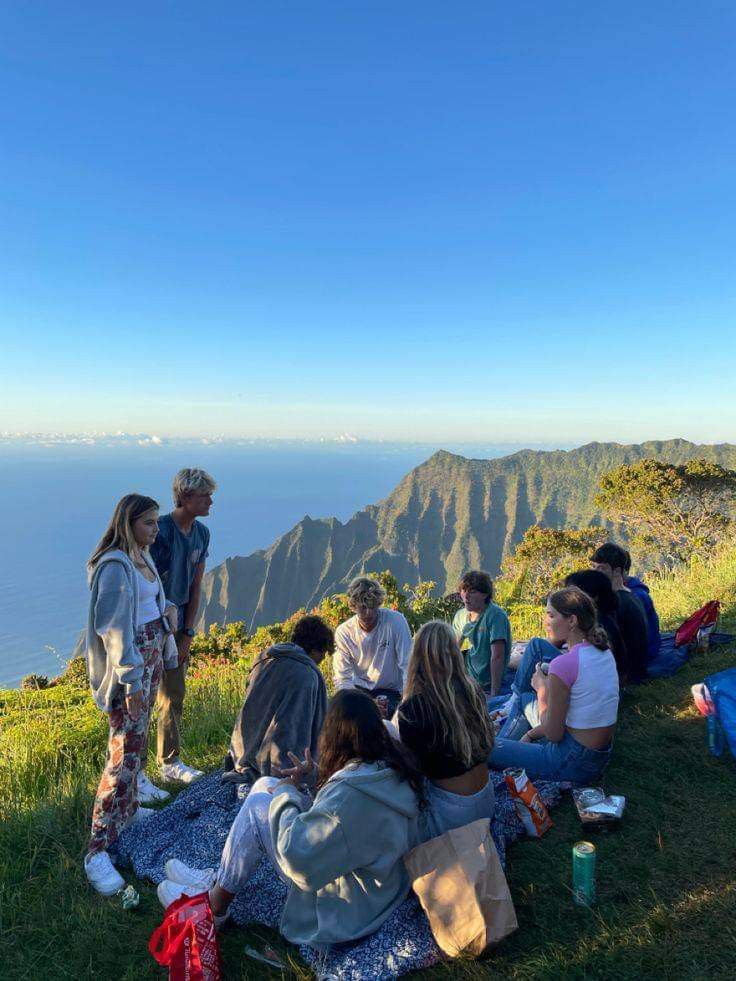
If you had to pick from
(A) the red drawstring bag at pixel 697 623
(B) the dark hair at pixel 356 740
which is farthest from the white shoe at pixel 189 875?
(A) the red drawstring bag at pixel 697 623

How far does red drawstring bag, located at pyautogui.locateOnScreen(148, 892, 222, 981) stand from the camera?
2.30 meters

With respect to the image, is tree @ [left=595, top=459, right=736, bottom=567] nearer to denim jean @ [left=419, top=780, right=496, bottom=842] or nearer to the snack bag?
the snack bag

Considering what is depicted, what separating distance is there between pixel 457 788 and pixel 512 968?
682mm

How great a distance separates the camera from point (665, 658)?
545 centimetres

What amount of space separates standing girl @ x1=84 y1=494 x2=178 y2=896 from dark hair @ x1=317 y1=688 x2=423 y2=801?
4.87ft

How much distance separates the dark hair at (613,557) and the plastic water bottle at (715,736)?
5.41ft

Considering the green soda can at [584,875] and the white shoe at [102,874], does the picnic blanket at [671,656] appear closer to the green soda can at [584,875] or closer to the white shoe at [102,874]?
the green soda can at [584,875]

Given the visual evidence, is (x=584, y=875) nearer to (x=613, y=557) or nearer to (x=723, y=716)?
(x=723, y=716)

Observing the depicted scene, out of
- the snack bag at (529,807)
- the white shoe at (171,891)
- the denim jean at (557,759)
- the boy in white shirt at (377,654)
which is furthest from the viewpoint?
the boy in white shirt at (377,654)

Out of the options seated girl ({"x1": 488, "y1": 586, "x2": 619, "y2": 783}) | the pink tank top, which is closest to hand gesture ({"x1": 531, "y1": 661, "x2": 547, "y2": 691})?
seated girl ({"x1": 488, "y1": 586, "x2": 619, "y2": 783})

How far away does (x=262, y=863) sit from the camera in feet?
9.80

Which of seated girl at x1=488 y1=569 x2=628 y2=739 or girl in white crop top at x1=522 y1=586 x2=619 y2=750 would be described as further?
seated girl at x1=488 y1=569 x2=628 y2=739

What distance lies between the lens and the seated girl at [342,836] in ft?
7.40

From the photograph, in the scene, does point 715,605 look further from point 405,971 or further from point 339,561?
point 339,561
